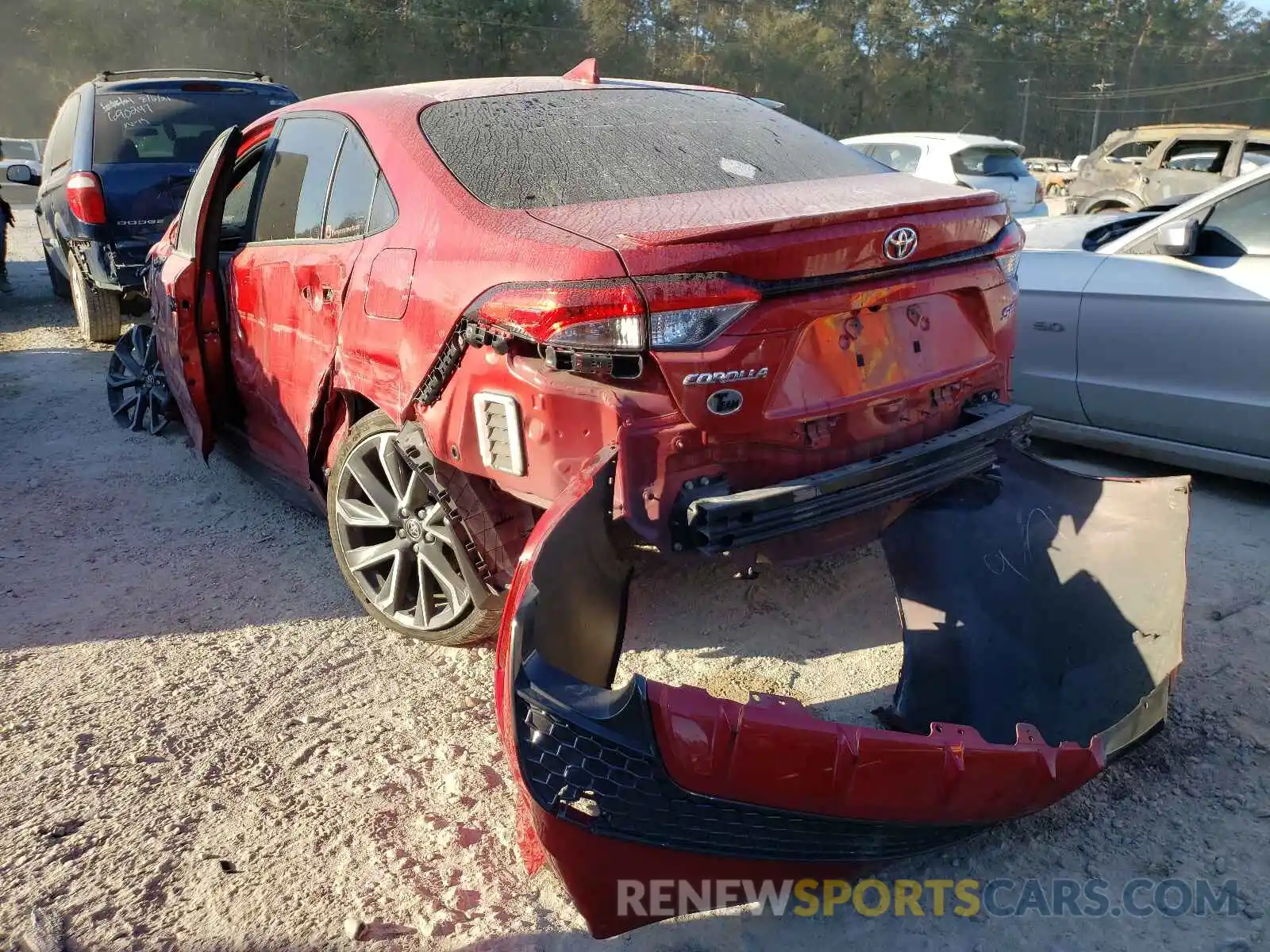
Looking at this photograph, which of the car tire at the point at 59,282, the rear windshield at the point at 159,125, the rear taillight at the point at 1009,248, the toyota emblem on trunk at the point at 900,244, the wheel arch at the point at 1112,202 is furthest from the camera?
the wheel arch at the point at 1112,202

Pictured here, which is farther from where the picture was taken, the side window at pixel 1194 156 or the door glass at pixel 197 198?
the side window at pixel 1194 156

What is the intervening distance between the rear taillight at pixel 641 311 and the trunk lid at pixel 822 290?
3 cm

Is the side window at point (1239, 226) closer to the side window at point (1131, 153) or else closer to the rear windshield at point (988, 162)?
the rear windshield at point (988, 162)

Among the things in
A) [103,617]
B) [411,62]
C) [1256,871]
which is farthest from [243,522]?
[411,62]

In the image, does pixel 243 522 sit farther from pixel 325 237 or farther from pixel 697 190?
pixel 697 190

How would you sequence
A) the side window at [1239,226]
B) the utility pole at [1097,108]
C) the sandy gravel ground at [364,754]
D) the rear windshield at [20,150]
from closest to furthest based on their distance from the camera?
the sandy gravel ground at [364,754] < the side window at [1239,226] < the rear windshield at [20,150] < the utility pole at [1097,108]

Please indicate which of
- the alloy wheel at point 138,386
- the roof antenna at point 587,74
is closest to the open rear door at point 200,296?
the alloy wheel at point 138,386

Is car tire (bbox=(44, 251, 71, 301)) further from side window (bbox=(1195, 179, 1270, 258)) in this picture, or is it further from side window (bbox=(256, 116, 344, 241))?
side window (bbox=(1195, 179, 1270, 258))

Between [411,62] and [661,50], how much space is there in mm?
12274

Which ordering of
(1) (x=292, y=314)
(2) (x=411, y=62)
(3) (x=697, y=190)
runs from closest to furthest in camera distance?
1. (3) (x=697, y=190)
2. (1) (x=292, y=314)
3. (2) (x=411, y=62)

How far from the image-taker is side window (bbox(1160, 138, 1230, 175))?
1118 centimetres

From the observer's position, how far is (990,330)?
2939mm

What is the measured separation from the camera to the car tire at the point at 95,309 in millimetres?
7547

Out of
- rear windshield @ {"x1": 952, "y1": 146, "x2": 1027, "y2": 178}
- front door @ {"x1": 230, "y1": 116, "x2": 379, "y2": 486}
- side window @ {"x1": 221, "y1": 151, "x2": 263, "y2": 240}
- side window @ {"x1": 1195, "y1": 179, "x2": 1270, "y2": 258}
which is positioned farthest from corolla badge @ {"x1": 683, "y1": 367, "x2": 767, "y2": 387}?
rear windshield @ {"x1": 952, "y1": 146, "x2": 1027, "y2": 178}
